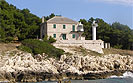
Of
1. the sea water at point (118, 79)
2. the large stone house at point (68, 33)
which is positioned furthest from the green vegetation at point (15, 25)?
the sea water at point (118, 79)

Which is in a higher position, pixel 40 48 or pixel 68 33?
pixel 68 33

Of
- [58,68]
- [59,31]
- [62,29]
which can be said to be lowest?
[58,68]

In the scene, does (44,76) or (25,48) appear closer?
(44,76)

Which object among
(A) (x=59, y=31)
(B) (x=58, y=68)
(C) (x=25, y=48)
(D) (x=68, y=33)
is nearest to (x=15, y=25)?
(A) (x=59, y=31)

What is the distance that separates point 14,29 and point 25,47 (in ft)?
17.6

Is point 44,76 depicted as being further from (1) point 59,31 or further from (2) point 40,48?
(1) point 59,31

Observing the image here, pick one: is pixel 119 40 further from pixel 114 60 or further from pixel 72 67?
pixel 72 67

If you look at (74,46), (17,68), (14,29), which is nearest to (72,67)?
(17,68)

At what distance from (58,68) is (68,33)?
1084cm

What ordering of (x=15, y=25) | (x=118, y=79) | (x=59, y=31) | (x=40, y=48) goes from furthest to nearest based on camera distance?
(x=15, y=25), (x=59, y=31), (x=40, y=48), (x=118, y=79)

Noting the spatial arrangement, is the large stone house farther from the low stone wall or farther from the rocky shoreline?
the rocky shoreline

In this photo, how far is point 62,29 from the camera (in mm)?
40344

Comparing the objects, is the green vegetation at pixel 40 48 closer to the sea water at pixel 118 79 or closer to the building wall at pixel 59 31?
the building wall at pixel 59 31

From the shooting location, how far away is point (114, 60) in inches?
1321
